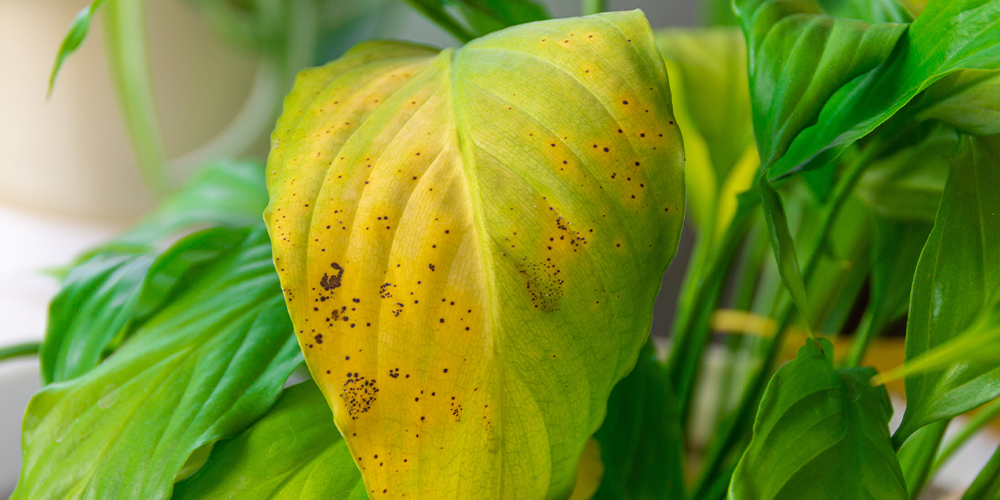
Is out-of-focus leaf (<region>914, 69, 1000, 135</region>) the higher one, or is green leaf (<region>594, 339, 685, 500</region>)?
out-of-focus leaf (<region>914, 69, 1000, 135</region>)

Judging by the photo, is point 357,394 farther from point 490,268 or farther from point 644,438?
point 644,438

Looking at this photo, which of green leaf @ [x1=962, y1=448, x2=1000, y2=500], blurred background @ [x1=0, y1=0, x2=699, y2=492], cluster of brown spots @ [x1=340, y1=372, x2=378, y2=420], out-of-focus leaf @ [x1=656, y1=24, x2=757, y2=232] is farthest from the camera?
blurred background @ [x1=0, y1=0, x2=699, y2=492]

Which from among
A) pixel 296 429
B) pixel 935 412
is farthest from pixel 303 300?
pixel 935 412

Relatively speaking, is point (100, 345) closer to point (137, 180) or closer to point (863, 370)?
point (863, 370)

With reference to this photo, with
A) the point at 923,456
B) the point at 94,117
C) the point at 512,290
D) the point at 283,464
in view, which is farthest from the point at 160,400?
the point at 94,117

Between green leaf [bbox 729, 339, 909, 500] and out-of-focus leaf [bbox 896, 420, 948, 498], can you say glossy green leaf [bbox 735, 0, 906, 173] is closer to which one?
green leaf [bbox 729, 339, 909, 500]

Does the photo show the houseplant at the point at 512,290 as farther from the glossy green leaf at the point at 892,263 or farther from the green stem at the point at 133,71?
the green stem at the point at 133,71

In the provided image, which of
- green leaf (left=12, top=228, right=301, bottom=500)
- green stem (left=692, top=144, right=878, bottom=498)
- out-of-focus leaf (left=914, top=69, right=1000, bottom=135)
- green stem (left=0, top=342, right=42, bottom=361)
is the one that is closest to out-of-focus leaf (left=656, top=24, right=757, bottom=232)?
green stem (left=692, top=144, right=878, bottom=498)
